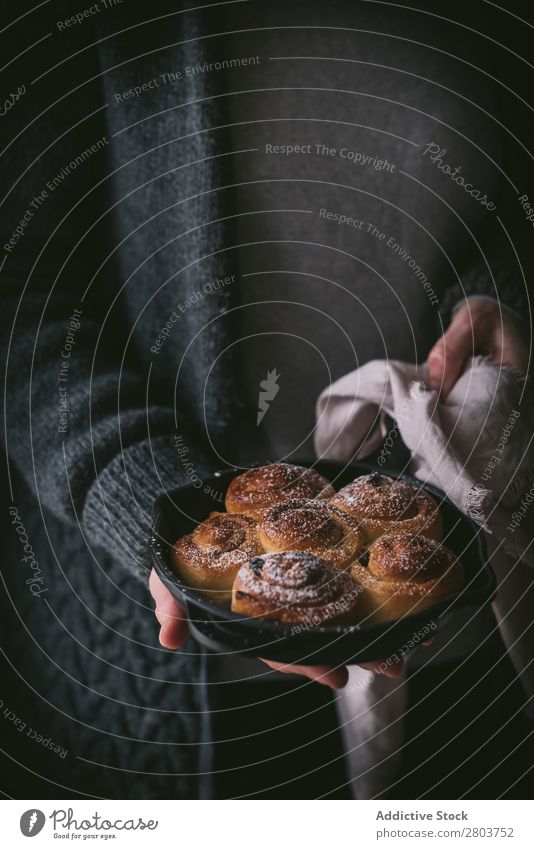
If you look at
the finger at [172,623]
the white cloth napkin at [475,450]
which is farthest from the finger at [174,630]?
the white cloth napkin at [475,450]

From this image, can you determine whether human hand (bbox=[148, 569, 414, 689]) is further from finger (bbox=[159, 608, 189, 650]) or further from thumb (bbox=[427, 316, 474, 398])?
thumb (bbox=[427, 316, 474, 398])

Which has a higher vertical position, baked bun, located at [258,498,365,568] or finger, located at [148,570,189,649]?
baked bun, located at [258,498,365,568]

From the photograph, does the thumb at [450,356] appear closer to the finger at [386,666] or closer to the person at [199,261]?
the person at [199,261]

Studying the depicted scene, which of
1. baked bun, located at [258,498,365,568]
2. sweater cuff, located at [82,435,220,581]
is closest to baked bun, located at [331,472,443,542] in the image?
baked bun, located at [258,498,365,568]

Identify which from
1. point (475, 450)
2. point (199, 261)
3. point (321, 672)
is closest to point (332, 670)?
point (321, 672)

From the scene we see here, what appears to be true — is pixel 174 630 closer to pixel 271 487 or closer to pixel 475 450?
pixel 271 487

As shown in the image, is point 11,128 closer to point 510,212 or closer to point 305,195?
point 305,195
